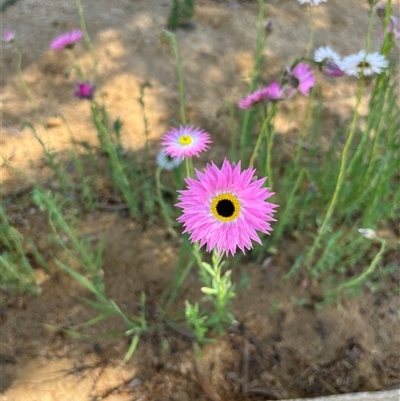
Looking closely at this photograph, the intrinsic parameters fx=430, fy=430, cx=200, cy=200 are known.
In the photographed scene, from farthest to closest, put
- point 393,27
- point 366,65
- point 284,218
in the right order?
point 284,218 → point 393,27 → point 366,65

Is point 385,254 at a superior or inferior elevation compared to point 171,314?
superior

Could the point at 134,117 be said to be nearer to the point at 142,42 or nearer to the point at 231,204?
the point at 142,42

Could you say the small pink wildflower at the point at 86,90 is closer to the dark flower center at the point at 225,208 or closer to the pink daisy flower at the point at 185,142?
the pink daisy flower at the point at 185,142

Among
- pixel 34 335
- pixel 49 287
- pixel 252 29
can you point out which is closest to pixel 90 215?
pixel 49 287

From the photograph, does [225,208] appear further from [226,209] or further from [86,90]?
[86,90]

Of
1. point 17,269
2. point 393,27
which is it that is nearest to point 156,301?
point 17,269

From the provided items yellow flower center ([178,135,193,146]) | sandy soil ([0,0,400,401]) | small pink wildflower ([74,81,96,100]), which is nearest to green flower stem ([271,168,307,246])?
sandy soil ([0,0,400,401])
